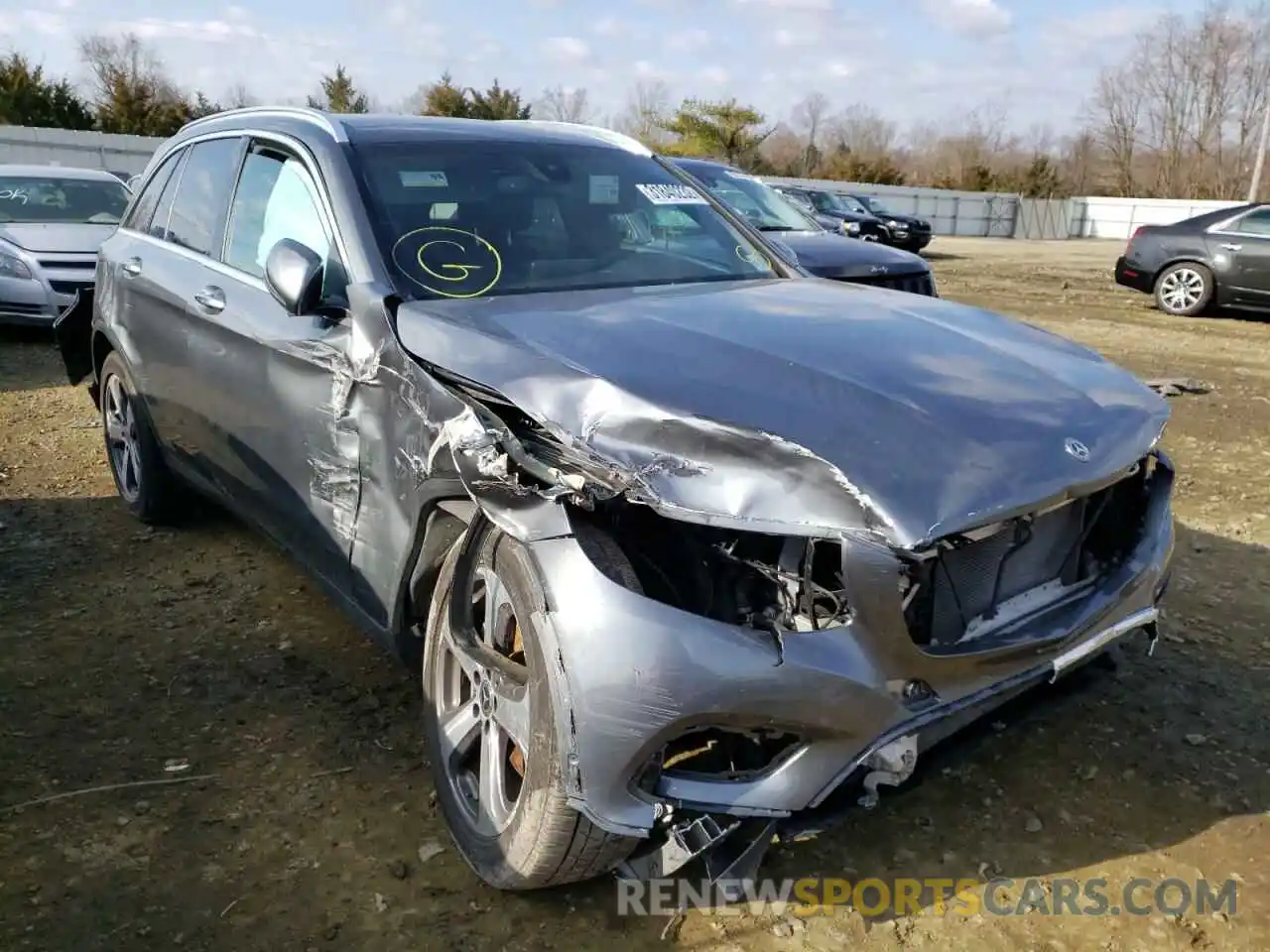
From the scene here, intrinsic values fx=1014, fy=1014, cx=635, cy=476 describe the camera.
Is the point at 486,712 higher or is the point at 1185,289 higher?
the point at 1185,289

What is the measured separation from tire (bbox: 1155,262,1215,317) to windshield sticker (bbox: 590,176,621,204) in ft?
37.6

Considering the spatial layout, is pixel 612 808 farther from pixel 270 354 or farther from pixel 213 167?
pixel 213 167

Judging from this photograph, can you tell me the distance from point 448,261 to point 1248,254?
12272 millimetres

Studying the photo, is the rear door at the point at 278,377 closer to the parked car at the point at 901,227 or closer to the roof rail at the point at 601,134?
the roof rail at the point at 601,134

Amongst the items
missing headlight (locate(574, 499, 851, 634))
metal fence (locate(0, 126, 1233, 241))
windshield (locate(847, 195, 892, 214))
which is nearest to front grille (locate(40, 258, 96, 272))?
missing headlight (locate(574, 499, 851, 634))

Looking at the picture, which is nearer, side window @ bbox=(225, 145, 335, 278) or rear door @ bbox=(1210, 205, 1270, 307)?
side window @ bbox=(225, 145, 335, 278)

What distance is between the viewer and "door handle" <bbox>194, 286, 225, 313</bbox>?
3530 mm

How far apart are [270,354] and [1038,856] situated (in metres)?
2.61

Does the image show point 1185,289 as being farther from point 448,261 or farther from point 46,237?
point 46,237

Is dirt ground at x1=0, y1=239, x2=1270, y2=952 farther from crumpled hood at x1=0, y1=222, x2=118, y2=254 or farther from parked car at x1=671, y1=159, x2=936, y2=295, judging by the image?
crumpled hood at x1=0, y1=222, x2=118, y2=254

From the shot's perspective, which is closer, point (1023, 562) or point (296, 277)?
point (1023, 562)

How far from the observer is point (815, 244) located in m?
8.30

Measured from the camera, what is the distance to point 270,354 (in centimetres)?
318

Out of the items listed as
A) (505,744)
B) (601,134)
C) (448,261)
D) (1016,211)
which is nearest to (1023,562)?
(505,744)
